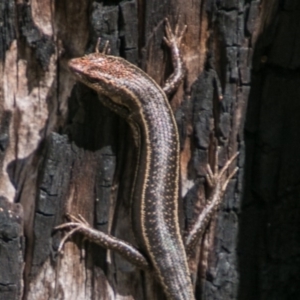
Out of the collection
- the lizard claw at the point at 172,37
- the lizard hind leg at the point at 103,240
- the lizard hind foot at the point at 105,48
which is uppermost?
the lizard claw at the point at 172,37

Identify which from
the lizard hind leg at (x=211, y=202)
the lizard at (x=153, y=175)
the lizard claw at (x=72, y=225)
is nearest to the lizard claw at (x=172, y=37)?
the lizard at (x=153, y=175)

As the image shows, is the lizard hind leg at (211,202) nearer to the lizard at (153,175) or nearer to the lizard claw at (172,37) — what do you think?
the lizard at (153,175)

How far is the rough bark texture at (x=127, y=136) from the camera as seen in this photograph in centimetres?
280

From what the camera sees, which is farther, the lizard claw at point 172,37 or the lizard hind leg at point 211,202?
the lizard hind leg at point 211,202

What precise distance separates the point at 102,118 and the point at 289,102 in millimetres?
776

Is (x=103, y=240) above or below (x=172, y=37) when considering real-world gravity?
below

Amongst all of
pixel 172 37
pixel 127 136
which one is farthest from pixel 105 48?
pixel 127 136

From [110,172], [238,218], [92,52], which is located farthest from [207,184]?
[92,52]

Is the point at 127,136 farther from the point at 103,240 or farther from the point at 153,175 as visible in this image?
the point at 103,240

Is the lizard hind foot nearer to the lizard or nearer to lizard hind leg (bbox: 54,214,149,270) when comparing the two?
the lizard

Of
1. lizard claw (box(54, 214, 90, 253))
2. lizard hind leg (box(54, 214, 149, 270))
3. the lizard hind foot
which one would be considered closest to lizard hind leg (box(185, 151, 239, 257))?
lizard hind leg (box(54, 214, 149, 270))

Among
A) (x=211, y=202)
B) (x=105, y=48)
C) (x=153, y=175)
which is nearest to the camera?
(x=105, y=48)

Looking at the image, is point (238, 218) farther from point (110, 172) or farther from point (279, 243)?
point (110, 172)

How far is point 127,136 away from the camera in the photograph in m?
2.94
